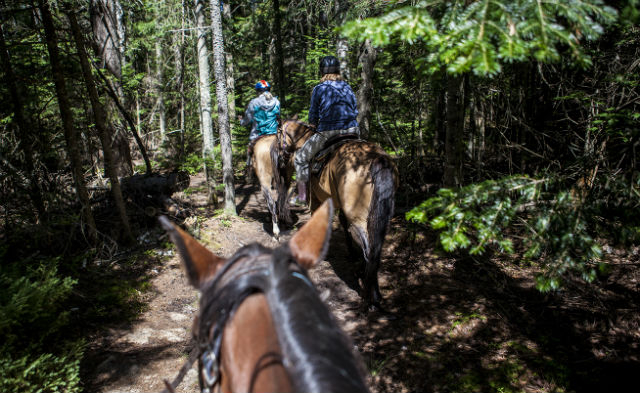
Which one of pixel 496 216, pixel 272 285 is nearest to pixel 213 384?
pixel 272 285

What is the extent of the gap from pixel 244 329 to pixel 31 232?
5.87m

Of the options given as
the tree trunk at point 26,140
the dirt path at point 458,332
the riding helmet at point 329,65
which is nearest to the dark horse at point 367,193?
Result: the dirt path at point 458,332

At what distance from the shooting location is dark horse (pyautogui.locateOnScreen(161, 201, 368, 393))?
37.1 inches

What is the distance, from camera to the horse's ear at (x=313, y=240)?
1.59 metres

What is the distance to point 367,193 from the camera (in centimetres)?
457

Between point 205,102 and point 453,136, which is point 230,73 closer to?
point 205,102

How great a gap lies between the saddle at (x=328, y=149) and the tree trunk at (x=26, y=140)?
4.80m

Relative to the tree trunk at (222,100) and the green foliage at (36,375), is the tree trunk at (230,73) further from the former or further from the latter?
the green foliage at (36,375)

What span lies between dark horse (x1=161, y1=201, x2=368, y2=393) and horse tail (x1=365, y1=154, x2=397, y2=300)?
3.18m

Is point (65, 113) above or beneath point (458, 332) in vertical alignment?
above

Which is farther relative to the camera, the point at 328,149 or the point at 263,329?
the point at 328,149

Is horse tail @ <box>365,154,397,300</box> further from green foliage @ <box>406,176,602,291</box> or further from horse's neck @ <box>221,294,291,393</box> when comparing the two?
horse's neck @ <box>221,294,291,393</box>

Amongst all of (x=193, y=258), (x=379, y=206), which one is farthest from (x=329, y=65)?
(x=193, y=258)

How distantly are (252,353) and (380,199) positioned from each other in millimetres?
3554
